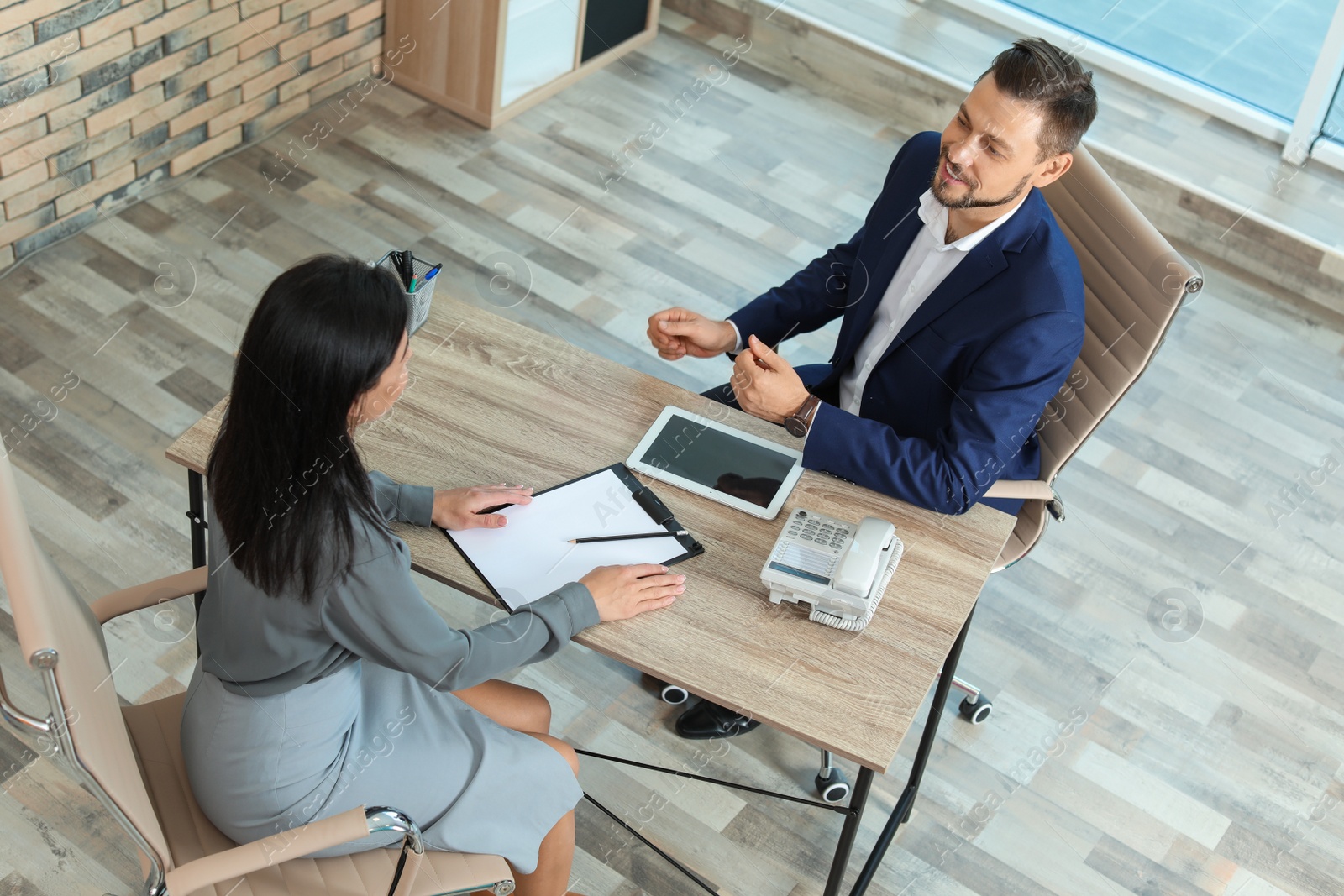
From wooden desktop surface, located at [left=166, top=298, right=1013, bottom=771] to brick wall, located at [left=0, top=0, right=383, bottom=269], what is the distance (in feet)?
5.89

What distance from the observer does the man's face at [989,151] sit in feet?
6.97

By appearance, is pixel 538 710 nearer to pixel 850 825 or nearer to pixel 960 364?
pixel 850 825

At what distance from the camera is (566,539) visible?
200 centimetres

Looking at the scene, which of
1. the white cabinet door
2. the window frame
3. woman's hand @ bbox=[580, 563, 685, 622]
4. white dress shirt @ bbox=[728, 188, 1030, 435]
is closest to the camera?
woman's hand @ bbox=[580, 563, 685, 622]

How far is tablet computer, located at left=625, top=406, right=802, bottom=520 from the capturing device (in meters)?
2.10

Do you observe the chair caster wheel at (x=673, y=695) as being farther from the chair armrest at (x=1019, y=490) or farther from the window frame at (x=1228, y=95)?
the window frame at (x=1228, y=95)

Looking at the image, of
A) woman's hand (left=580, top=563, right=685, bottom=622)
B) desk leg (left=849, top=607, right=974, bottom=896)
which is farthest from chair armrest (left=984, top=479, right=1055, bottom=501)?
woman's hand (left=580, top=563, right=685, bottom=622)

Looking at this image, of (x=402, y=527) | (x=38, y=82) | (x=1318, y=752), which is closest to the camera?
(x=402, y=527)

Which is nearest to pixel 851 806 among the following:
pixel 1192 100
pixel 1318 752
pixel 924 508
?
pixel 924 508

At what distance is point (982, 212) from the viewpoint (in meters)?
2.25

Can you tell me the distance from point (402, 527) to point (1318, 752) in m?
2.15

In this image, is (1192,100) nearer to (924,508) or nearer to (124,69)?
(924,508)

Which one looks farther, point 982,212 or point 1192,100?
point 1192,100

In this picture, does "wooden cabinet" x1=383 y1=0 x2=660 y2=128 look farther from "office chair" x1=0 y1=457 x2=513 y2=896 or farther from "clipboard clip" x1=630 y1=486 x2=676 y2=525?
"office chair" x1=0 y1=457 x2=513 y2=896
